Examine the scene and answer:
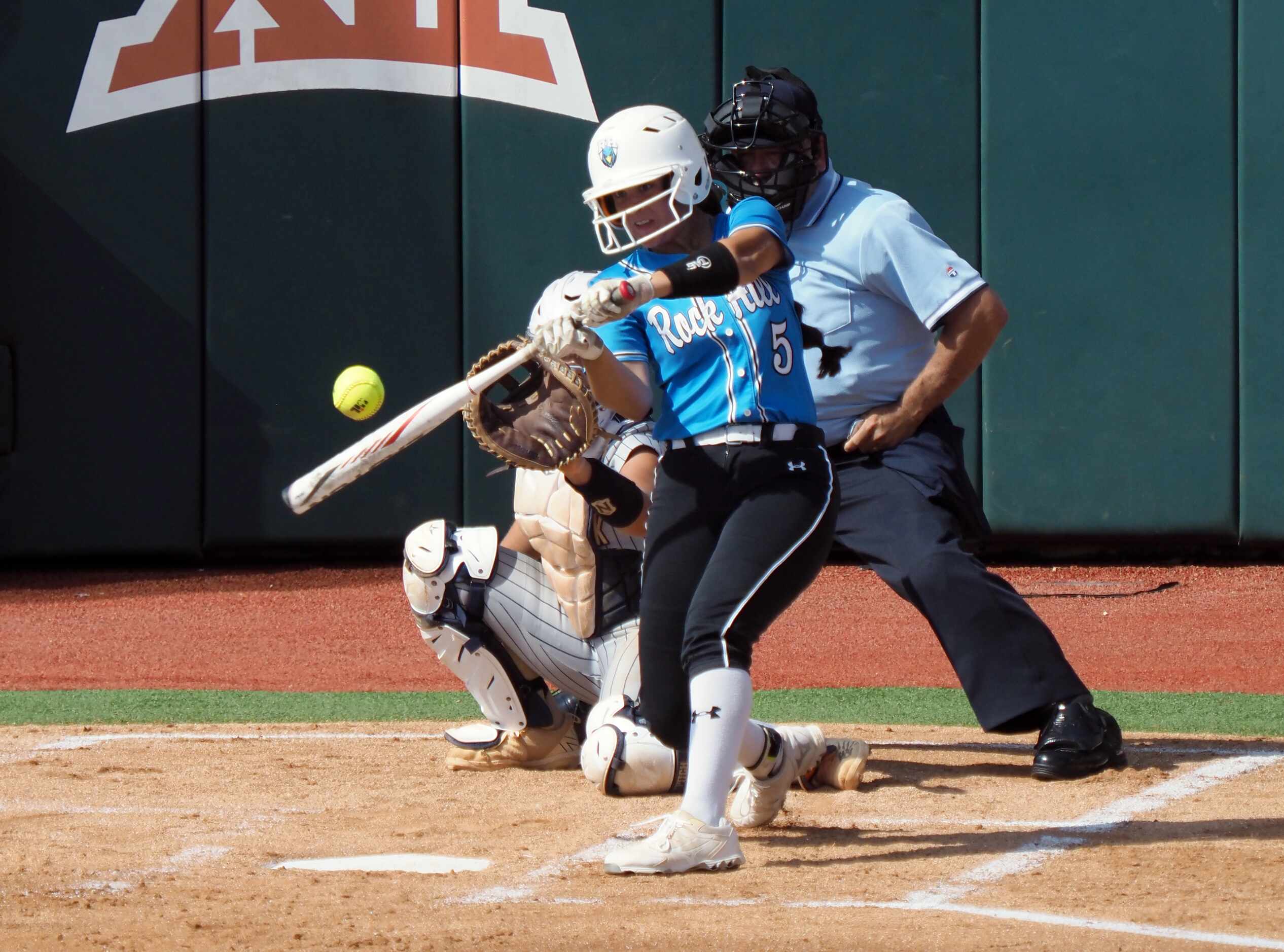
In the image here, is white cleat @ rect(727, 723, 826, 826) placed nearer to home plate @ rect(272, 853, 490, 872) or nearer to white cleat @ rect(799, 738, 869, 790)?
white cleat @ rect(799, 738, 869, 790)

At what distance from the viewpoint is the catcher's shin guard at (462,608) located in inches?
152

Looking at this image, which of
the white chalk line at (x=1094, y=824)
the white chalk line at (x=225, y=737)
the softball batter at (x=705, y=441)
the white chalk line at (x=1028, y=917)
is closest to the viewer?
the white chalk line at (x=1028, y=917)

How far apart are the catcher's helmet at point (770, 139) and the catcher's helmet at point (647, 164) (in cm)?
73

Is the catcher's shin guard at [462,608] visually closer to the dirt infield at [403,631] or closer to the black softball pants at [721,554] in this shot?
the black softball pants at [721,554]

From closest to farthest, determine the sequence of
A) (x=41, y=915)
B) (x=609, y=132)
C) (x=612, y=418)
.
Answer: (x=41, y=915), (x=609, y=132), (x=612, y=418)

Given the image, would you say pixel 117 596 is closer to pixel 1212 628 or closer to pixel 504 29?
pixel 504 29

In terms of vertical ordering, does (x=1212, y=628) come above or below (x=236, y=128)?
below

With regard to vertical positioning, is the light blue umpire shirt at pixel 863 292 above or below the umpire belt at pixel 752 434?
above

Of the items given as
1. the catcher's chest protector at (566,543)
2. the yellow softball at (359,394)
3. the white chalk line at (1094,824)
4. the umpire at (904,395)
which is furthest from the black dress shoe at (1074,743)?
the yellow softball at (359,394)

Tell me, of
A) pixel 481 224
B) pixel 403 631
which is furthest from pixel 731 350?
pixel 481 224

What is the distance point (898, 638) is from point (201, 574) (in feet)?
12.4

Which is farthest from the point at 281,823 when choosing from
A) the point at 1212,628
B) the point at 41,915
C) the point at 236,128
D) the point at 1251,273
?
the point at 1251,273

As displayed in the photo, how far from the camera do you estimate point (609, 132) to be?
10.5 feet

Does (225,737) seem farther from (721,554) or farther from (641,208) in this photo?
(641,208)
